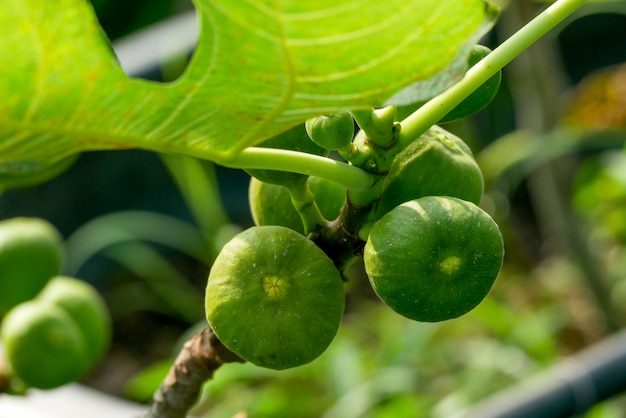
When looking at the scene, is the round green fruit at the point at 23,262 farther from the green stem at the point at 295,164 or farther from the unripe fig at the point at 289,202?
the green stem at the point at 295,164

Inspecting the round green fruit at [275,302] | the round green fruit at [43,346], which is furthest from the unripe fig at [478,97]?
the round green fruit at [43,346]

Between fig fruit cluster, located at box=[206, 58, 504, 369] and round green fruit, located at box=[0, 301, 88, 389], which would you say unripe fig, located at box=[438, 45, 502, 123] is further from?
round green fruit, located at box=[0, 301, 88, 389]

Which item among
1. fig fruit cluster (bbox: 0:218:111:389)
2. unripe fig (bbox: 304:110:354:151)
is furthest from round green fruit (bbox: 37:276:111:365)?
unripe fig (bbox: 304:110:354:151)

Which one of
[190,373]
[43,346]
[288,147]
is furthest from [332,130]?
[43,346]

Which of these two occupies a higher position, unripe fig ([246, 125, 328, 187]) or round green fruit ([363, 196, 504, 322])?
unripe fig ([246, 125, 328, 187])

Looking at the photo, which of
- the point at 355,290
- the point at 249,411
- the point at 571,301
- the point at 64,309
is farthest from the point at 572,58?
the point at 64,309
